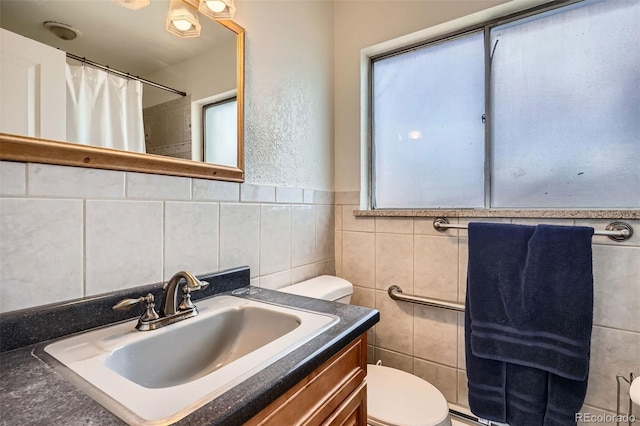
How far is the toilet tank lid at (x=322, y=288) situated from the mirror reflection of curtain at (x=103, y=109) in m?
0.78

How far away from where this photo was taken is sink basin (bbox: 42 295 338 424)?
460mm

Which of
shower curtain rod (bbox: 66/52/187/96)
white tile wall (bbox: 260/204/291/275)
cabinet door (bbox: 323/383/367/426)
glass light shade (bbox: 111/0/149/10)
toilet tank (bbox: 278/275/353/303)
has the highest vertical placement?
glass light shade (bbox: 111/0/149/10)

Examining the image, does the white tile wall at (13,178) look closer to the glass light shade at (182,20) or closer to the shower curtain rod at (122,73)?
the shower curtain rod at (122,73)

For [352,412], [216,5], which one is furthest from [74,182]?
[352,412]

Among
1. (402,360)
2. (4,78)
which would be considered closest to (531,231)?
(402,360)

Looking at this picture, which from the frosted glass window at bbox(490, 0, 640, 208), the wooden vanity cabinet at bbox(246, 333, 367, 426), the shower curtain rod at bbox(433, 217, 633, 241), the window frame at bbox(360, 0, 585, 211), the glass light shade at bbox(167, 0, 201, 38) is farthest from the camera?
the window frame at bbox(360, 0, 585, 211)

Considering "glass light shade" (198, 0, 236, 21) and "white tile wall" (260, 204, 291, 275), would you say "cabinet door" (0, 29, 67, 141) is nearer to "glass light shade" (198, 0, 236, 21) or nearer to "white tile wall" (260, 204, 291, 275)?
"glass light shade" (198, 0, 236, 21)

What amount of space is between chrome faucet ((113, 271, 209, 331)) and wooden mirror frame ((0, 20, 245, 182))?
0.32 meters

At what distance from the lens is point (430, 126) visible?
1.56 m

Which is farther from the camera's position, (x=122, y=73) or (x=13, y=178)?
(x=122, y=73)

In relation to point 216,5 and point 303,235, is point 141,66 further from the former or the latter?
point 303,235

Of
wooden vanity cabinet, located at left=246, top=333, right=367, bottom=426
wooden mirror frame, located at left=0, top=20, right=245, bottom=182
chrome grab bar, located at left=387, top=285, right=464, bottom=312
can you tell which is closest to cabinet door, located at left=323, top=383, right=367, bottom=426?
wooden vanity cabinet, located at left=246, top=333, right=367, bottom=426

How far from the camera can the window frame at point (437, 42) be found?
1.31 meters

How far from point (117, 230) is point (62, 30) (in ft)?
1.62
